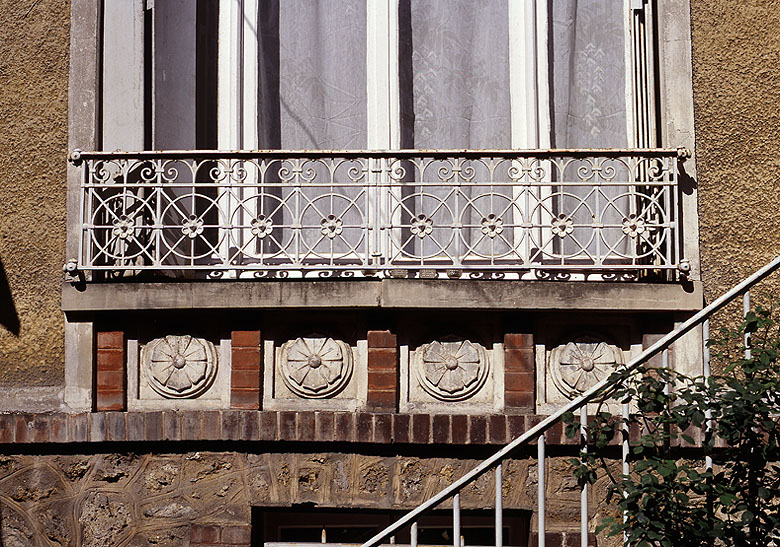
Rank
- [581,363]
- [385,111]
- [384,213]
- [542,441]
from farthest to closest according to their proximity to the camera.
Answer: [385,111], [384,213], [581,363], [542,441]

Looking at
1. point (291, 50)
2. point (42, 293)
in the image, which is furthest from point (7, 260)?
point (291, 50)

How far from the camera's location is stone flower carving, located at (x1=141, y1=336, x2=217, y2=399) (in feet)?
19.3

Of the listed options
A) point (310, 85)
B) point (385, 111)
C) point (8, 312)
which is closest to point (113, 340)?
point (8, 312)

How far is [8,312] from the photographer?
604cm

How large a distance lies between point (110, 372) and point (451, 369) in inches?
73.4

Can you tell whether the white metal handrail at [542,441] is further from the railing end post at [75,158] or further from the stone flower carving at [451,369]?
the railing end post at [75,158]

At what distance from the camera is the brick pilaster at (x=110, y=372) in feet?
19.3

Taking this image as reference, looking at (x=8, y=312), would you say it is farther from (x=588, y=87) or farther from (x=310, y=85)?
(x=588, y=87)

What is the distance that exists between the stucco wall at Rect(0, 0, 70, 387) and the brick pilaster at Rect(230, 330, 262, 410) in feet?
3.25

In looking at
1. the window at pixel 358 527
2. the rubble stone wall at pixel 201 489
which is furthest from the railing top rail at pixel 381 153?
the window at pixel 358 527

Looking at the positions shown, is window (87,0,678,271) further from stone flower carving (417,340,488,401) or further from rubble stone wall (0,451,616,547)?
rubble stone wall (0,451,616,547)

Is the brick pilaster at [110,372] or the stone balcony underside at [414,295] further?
the brick pilaster at [110,372]

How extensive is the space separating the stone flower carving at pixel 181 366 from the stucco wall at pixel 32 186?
55 cm

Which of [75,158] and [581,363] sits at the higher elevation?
[75,158]
